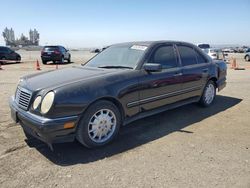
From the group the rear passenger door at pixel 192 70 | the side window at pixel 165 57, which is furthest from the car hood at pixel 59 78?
the rear passenger door at pixel 192 70

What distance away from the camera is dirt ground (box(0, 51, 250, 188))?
10.1 feet

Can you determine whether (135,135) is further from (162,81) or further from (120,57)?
(120,57)

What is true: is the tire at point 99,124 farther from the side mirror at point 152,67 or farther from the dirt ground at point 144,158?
the side mirror at point 152,67

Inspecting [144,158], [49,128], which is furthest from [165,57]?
[49,128]

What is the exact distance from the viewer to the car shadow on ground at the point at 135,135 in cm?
371

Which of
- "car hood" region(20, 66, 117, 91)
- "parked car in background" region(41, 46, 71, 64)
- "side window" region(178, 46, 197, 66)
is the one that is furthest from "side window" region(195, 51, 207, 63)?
"parked car in background" region(41, 46, 71, 64)

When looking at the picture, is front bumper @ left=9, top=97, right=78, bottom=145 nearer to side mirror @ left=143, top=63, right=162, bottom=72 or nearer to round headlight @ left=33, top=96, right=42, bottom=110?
round headlight @ left=33, top=96, right=42, bottom=110

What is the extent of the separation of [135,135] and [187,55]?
7.39ft

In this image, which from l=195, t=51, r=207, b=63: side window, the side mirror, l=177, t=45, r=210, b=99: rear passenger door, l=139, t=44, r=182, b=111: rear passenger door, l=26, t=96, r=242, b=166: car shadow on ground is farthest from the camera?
l=195, t=51, r=207, b=63: side window

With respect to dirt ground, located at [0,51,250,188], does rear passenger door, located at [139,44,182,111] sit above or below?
above

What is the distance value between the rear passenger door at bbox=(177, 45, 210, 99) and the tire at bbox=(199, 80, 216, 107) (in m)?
0.25

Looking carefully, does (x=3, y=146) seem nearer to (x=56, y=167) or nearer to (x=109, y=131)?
(x=56, y=167)

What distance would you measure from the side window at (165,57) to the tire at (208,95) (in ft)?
4.66

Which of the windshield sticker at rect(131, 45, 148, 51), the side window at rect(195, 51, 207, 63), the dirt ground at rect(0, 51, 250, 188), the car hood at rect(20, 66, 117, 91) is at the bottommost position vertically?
the dirt ground at rect(0, 51, 250, 188)
